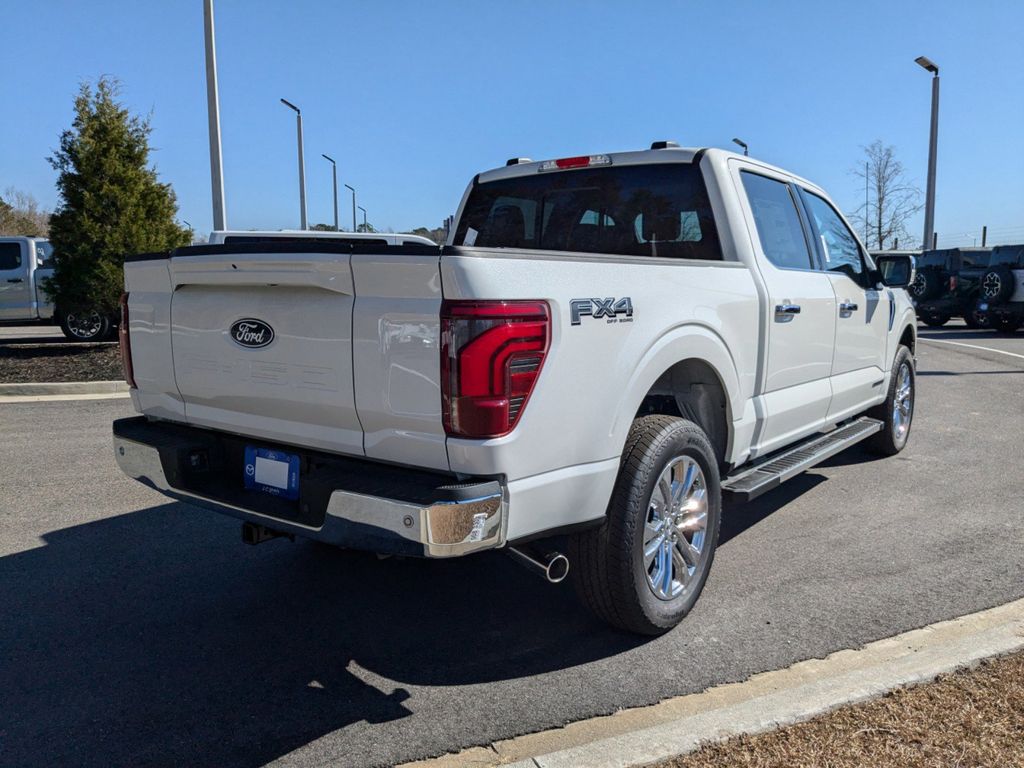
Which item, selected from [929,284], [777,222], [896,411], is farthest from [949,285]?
[777,222]

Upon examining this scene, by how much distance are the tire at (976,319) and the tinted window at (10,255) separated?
19999 millimetres

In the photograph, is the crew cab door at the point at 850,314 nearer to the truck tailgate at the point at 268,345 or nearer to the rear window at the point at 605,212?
the rear window at the point at 605,212

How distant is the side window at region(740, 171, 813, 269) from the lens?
446 cm

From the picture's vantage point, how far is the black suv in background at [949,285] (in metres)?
20.1

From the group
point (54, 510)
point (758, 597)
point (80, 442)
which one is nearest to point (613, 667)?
point (758, 597)

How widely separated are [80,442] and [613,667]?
5746 mm

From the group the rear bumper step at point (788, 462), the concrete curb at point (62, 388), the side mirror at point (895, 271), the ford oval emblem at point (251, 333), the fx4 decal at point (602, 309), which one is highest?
the side mirror at point (895, 271)

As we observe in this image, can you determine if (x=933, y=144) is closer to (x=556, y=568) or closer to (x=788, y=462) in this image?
(x=788, y=462)

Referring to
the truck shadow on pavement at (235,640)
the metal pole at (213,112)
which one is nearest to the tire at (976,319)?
the metal pole at (213,112)

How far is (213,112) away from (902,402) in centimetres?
1051

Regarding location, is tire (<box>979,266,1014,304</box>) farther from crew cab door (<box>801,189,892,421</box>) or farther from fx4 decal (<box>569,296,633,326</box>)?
fx4 decal (<box>569,296,633,326</box>)

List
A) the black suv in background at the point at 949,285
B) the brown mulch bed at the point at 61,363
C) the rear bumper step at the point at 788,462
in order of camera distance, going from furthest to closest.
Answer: the black suv in background at the point at 949,285 → the brown mulch bed at the point at 61,363 → the rear bumper step at the point at 788,462

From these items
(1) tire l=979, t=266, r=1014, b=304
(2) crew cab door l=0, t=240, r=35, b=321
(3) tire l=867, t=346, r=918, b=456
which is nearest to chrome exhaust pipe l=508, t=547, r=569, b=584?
(3) tire l=867, t=346, r=918, b=456

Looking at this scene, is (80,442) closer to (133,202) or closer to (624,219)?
(624,219)
